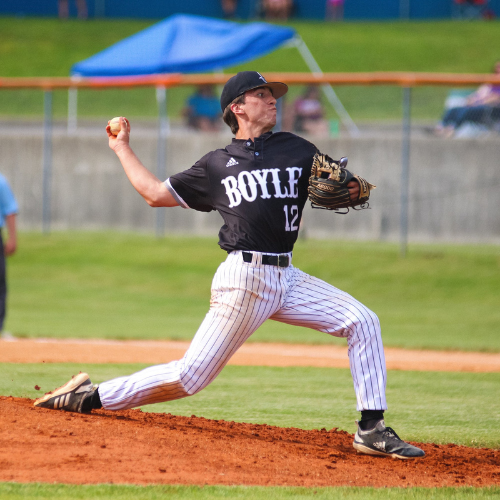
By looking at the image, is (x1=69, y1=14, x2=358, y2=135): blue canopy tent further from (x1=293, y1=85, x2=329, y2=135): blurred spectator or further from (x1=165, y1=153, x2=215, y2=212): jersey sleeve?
(x1=165, y1=153, x2=215, y2=212): jersey sleeve

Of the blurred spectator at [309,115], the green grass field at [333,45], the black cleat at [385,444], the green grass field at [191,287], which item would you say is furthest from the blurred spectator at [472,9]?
the black cleat at [385,444]

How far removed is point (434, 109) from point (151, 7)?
19935 mm

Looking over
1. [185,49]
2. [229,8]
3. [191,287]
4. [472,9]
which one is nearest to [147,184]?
[191,287]

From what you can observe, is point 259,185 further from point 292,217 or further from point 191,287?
point 191,287

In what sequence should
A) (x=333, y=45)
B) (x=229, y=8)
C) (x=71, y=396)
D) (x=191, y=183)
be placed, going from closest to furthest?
1. (x=191, y=183)
2. (x=71, y=396)
3. (x=333, y=45)
4. (x=229, y=8)

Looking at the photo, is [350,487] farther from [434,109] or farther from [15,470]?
[434,109]

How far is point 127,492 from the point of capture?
11.4 feet

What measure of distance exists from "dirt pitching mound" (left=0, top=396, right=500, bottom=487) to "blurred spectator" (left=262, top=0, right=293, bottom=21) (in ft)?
97.6

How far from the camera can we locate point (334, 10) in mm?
33375

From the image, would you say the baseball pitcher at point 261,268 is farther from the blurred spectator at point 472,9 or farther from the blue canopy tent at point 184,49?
the blurred spectator at point 472,9

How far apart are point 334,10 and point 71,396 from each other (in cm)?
3079

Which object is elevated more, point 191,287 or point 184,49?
point 184,49

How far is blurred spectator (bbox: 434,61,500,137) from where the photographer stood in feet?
43.9

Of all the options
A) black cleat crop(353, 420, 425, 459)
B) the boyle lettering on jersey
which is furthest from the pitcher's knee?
the boyle lettering on jersey
